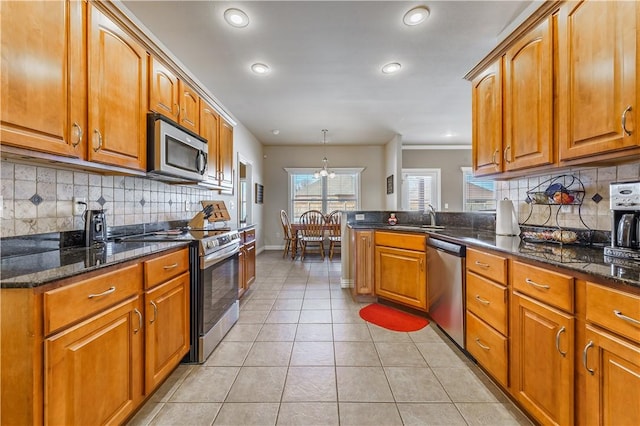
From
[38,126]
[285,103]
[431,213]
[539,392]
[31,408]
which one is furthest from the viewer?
[285,103]

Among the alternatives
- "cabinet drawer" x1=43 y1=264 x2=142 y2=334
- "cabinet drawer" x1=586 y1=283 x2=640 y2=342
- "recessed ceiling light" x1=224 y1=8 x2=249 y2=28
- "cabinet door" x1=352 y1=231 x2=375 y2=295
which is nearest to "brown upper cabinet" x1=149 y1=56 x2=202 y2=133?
"recessed ceiling light" x1=224 y1=8 x2=249 y2=28

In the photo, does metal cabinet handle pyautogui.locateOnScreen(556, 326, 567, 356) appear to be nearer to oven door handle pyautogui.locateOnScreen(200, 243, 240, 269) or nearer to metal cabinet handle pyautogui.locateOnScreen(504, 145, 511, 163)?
metal cabinet handle pyautogui.locateOnScreen(504, 145, 511, 163)

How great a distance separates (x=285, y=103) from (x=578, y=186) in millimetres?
3352

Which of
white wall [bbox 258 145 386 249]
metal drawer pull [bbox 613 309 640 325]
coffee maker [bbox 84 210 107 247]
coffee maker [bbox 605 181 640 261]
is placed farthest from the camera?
white wall [bbox 258 145 386 249]

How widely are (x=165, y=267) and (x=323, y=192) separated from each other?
5240mm

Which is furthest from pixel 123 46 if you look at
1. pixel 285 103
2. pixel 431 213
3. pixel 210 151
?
pixel 431 213

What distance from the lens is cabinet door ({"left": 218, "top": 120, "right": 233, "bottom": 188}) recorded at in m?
3.04

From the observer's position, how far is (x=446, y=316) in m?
2.14

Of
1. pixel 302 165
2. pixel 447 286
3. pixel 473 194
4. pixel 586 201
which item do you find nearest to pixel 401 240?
pixel 447 286

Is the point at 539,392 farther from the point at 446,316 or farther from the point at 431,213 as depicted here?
the point at 431,213

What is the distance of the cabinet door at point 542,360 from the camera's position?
3.60 ft

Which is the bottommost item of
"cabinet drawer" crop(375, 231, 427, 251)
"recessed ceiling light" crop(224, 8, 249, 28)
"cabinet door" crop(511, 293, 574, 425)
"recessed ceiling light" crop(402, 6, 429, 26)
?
"cabinet door" crop(511, 293, 574, 425)

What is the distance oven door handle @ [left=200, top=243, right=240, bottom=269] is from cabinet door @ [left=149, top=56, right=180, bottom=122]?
1.10m

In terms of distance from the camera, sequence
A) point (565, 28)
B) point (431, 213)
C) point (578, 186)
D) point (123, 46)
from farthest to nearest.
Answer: point (431, 213) → point (578, 186) → point (123, 46) → point (565, 28)
